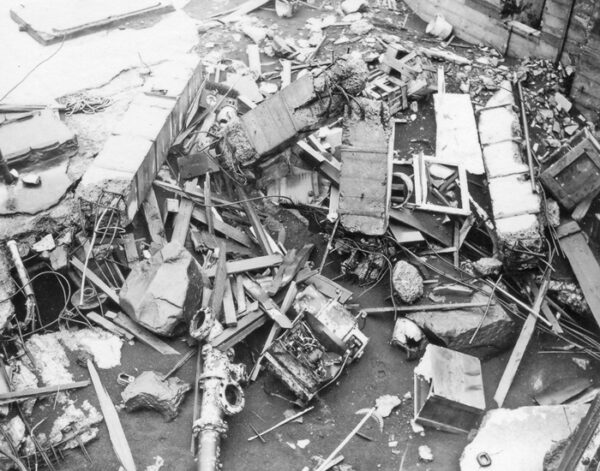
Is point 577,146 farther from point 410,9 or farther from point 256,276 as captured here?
point 410,9

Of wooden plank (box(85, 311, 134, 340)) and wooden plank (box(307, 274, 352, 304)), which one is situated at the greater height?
wooden plank (box(307, 274, 352, 304))

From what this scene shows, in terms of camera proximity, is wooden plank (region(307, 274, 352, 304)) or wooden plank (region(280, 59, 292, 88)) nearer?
wooden plank (region(307, 274, 352, 304))

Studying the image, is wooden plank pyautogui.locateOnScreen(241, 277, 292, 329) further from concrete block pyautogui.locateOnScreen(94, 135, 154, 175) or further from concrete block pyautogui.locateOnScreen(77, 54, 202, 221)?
concrete block pyautogui.locateOnScreen(94, 135, 154, 175)

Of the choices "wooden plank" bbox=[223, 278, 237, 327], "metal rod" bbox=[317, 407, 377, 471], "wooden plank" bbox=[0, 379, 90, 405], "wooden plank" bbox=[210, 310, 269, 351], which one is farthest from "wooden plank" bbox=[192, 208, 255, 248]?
"metal rod" bbox=[317, 407, 377, 471]

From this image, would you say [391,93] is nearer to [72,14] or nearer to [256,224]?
[256,224]

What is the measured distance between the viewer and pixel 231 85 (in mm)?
9969

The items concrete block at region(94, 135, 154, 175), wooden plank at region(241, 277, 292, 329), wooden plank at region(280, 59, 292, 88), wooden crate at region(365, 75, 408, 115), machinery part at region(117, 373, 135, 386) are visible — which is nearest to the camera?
machinery part at region(117, 373, 135, 386)

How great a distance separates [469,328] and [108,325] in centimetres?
425

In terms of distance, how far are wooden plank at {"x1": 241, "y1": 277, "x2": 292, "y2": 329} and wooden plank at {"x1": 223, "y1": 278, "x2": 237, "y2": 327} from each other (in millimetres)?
227

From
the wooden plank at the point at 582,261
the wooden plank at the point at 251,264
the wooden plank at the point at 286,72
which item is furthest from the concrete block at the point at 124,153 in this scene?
the wooden plank at the point at 582,261

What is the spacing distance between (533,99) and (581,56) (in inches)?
35.7

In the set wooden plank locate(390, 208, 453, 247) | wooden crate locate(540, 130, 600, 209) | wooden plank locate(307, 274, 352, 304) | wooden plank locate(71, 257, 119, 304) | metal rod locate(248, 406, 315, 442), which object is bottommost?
metal rod locate(248, 406, 315, 442)

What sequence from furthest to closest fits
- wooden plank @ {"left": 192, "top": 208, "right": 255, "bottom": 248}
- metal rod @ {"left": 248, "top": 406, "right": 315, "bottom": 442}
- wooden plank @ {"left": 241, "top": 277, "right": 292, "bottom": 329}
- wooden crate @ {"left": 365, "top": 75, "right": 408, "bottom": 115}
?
wooden crate @ {"left": 365, "top": 75, "right": 408, "bottom": 115}
wooden plank @ {"left": 192, "top": 208, "right": 255, "bottom": 248}
wooden plank @ {"left": 241, "top": 277, "right": 292, "bottom": 329}
metal rod @ {"left": 248, "top": 406, "right": 315, "bottom": 442}

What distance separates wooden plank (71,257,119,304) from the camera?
23.1 ft
